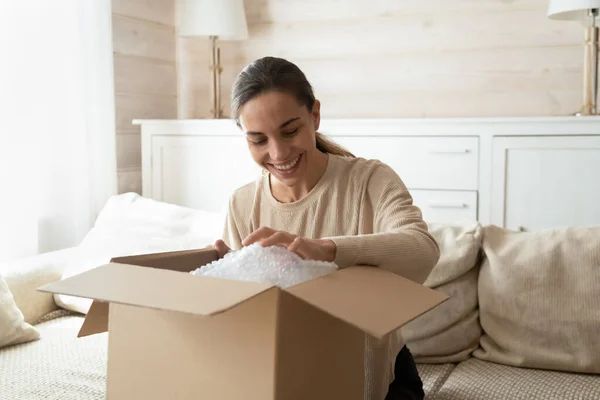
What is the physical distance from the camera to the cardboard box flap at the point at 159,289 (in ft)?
2.89

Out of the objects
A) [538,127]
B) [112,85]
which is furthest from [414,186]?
[112,85]

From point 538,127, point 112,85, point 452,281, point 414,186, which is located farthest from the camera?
point 112,85

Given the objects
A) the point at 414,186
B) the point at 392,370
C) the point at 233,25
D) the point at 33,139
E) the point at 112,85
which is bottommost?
the point at 392,370

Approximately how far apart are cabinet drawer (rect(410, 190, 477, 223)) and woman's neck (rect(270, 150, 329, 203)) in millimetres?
1316

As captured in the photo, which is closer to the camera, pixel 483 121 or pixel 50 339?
pixel 50 339

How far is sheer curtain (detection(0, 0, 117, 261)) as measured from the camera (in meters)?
2.77

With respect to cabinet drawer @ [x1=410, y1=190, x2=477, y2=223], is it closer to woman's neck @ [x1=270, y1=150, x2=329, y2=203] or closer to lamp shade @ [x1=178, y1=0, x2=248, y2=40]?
lamp shade @ [x1=178, y1=0, x2=248, y2=40]

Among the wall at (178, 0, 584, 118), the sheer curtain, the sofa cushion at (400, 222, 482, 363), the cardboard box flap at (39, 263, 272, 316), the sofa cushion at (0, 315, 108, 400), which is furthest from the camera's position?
the wall at (178, 0, 584, 118)

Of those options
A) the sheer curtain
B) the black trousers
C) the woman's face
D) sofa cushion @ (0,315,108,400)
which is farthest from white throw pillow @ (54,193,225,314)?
the black trousers

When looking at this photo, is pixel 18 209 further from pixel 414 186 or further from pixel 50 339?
pixel 414 186

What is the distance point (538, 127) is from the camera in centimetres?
271

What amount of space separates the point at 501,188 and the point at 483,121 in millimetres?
250

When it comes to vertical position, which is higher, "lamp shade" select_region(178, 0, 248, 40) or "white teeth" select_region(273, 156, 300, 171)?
"lamp shade" select_region(178, 0, 248, 40)

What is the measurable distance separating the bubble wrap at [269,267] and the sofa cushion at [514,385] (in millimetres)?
762
